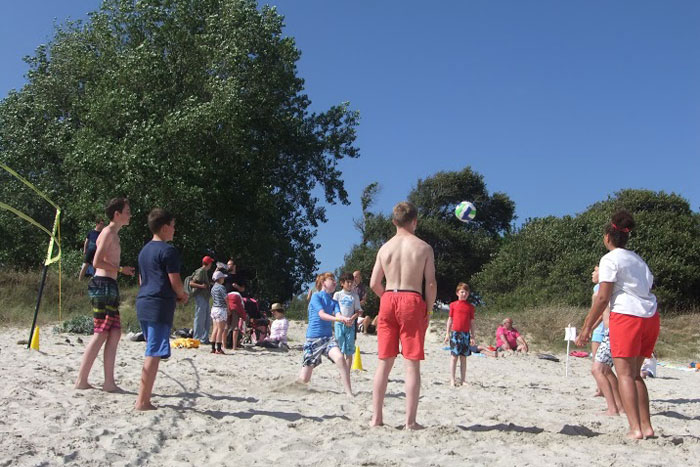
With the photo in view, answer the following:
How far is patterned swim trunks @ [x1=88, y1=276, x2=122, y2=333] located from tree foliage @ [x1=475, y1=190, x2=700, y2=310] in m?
22.1

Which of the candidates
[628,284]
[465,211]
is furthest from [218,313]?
[628,284]

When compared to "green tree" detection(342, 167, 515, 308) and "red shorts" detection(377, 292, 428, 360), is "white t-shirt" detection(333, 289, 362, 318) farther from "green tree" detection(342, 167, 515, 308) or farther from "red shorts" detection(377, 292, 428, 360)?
"green tree" detection(342, 167, 515, 308)

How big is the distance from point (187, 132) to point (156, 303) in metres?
16.6

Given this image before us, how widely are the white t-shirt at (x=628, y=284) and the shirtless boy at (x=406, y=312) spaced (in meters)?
1.35

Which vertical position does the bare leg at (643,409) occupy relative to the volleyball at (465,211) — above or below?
below

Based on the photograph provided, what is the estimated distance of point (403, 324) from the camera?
16.4ft

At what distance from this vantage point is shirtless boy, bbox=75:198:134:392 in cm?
600

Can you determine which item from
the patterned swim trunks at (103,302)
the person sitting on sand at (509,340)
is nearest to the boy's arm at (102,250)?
the patterned swim trunks at (103,302)

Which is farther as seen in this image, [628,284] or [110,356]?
[110,356]

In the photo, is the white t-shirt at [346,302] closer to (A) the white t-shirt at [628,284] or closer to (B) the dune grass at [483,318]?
(A) the white t-shirt at [628,284]

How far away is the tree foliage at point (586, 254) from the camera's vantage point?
27.0 meters

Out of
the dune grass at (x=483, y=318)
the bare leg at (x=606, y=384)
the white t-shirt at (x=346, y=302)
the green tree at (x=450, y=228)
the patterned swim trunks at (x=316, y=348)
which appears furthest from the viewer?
the green tree at (x=450, y=228)

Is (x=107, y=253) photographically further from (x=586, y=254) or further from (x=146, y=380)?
(x=586, y=254)

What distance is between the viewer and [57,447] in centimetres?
421
